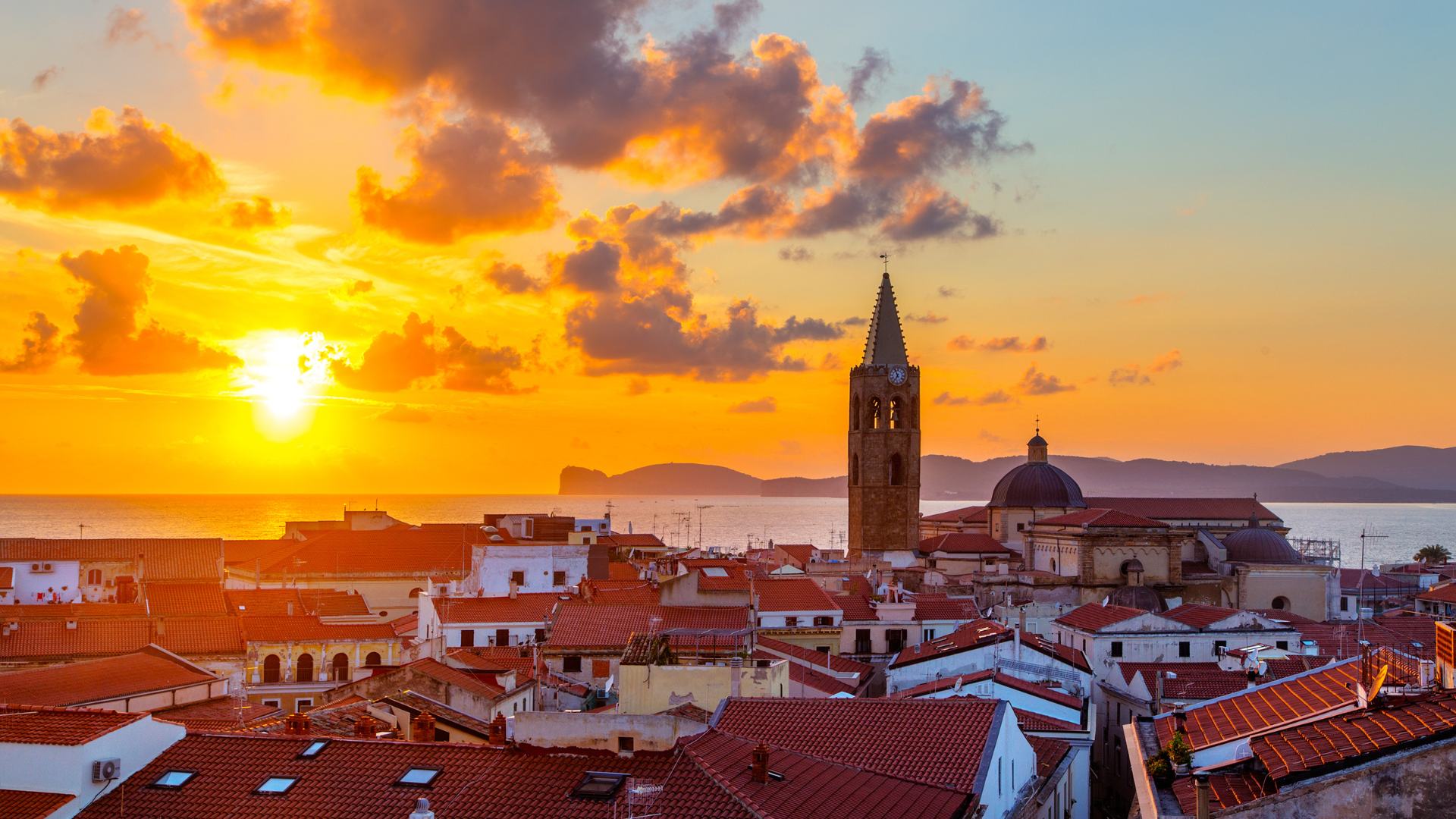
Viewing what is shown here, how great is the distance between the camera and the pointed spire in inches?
3880

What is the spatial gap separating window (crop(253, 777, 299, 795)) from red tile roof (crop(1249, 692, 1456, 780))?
46.0 feet

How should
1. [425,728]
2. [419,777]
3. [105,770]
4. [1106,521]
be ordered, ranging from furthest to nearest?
[1106,521] → [425,728] → [105,770] → [419,777]

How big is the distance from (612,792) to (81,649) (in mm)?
31038

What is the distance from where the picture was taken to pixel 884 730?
74.1 ft

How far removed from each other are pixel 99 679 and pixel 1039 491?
235 feet

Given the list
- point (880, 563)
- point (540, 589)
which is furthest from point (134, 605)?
point (880, 563)

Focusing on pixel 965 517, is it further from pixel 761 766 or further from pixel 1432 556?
pixel 761 766

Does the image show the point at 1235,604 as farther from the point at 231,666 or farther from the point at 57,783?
the point at 57,783

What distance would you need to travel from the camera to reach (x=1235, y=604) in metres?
78.1

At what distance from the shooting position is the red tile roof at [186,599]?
5131cm

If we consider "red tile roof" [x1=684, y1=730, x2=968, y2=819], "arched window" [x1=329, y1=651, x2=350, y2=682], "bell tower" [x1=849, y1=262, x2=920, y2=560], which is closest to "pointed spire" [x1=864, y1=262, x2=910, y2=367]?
"bell tower" [x1=849, y1=262, x2=920, y2=560]

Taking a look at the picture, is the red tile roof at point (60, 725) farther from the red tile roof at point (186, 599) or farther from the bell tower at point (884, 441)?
the bell tower at point (884, 441)

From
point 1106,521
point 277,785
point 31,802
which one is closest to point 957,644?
point 277,785

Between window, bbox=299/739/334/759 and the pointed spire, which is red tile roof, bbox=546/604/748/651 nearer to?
window, bbox=299/739/334/759
